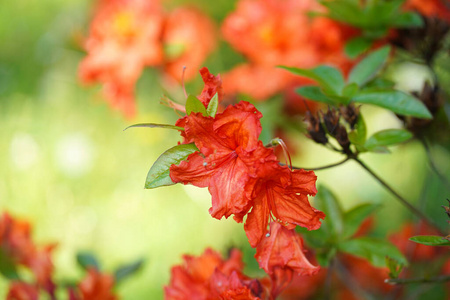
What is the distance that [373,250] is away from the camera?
2.90ft

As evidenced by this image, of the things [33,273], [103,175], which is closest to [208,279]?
[33,273]

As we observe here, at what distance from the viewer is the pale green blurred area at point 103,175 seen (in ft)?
6.52

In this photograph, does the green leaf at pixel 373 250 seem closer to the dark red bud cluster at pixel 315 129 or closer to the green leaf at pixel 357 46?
the dark red bud cluster at pixel 315 129

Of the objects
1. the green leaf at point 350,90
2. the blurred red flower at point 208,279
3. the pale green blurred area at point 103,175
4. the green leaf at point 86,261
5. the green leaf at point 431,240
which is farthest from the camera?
the pale green blurred area at point 103,175

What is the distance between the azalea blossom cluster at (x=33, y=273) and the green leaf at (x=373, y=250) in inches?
19.4

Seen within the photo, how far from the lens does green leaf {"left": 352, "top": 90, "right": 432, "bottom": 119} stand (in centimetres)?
85

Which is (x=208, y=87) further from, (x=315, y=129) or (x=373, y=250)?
(x=373, y=250)

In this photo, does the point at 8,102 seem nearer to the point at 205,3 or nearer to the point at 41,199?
the point at 41,199

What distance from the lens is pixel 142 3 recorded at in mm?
1568

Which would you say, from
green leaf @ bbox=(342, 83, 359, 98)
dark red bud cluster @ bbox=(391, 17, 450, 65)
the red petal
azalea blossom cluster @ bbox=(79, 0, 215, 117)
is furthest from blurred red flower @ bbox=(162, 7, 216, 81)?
the red petal

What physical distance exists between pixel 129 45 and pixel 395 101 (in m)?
0.92

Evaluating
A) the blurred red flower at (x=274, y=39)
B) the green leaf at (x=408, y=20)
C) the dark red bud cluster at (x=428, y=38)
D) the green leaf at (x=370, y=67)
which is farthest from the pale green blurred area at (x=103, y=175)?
the green leaf at (x=370, y=67)

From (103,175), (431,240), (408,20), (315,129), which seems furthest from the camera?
(103,175)

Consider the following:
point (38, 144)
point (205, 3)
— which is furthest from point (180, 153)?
point (205, 3)
